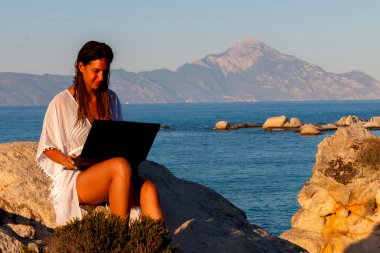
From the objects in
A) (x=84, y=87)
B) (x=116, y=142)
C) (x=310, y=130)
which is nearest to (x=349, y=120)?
(x=310, y=130)

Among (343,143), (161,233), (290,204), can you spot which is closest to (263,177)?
(290,204)

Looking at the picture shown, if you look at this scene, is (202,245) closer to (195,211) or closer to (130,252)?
(195,211)

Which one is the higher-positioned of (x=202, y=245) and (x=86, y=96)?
(x=86, y=96)

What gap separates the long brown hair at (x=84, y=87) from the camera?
669cm

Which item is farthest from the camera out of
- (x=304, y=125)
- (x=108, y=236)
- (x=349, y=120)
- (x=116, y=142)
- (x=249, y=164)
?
(x=349, y=120)

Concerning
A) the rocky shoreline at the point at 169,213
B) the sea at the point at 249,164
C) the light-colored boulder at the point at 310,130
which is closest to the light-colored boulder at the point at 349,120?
the sea at the point at 249,164

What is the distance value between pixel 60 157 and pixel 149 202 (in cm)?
90

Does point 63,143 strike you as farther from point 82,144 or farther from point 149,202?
point 149,202

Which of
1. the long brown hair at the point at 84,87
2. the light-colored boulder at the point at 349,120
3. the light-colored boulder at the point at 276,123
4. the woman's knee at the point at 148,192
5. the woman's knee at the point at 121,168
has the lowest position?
the light-colored boulder at the point at 276,123

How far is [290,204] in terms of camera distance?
49.6m

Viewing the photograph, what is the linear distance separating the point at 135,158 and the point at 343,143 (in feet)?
53.9

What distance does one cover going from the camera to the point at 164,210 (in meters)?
9.34

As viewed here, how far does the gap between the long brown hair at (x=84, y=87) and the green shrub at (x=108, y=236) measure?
3.80 ft

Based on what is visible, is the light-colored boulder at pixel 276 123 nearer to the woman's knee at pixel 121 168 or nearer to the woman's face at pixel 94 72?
the woman's face at pixel 94 72
